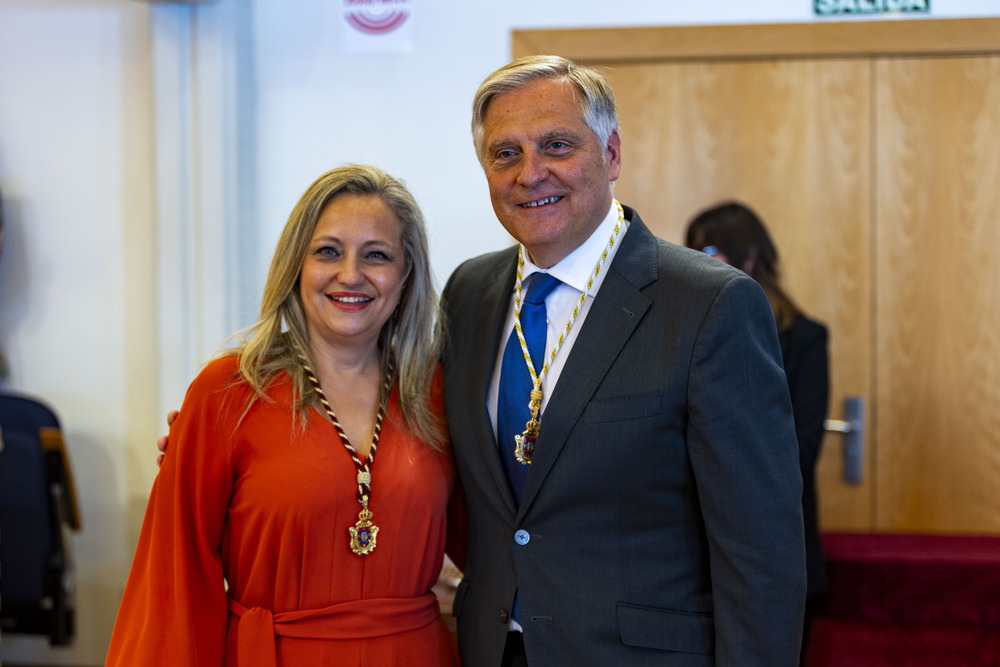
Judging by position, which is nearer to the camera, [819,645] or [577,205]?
[577,205]

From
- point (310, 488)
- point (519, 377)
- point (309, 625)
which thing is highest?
point (519, 377)

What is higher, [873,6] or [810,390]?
[873,6]

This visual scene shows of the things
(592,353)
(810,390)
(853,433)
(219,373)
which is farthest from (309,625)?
(853,433)

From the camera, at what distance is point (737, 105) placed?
3.33 metres

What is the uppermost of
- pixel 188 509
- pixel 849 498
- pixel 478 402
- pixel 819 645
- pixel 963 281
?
pixel 963 281

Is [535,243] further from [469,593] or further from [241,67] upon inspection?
[241,67]

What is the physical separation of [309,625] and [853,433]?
90.7 inches

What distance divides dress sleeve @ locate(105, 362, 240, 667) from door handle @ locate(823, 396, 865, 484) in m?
A: 2.35

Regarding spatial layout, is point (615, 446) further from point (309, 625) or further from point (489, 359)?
point (309, 625)

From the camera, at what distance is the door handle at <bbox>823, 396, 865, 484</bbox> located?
3338 mm

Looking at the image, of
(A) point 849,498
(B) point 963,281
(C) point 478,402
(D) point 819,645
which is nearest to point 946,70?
(B) point 963,281

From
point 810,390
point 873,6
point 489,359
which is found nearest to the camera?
point 489,359

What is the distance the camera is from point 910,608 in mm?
3016

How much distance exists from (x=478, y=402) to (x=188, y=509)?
58 cm
